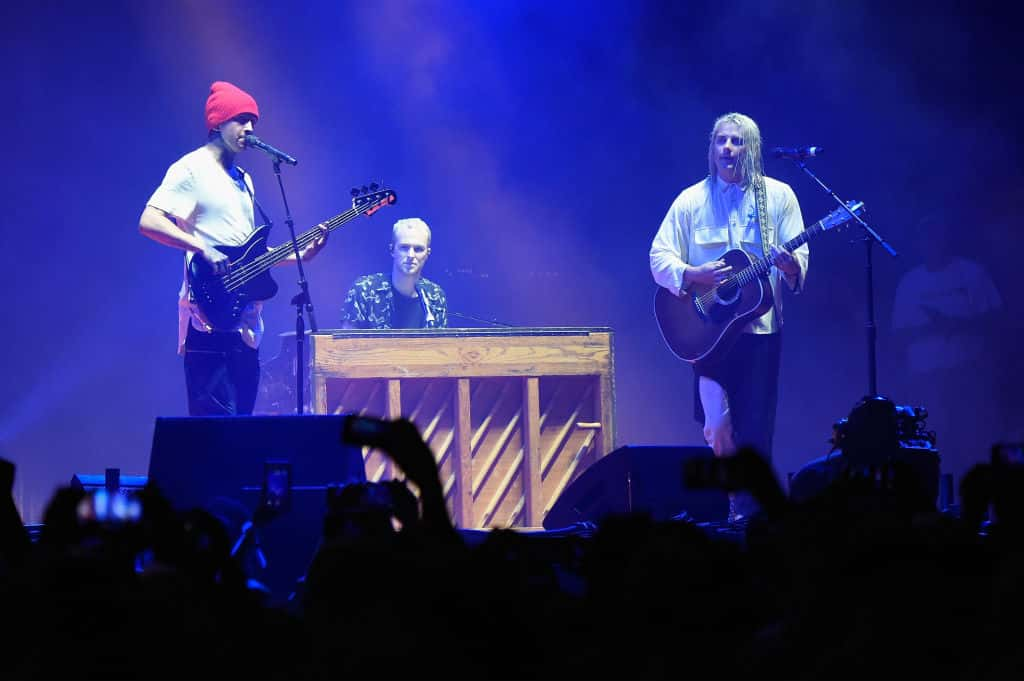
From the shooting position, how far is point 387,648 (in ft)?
2.80

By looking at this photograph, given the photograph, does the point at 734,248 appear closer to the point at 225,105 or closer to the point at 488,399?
the point at 488,399

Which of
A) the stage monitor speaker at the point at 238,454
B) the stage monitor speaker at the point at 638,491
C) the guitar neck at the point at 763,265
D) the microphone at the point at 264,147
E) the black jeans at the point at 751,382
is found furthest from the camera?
the guitar neck at the point at 763,265

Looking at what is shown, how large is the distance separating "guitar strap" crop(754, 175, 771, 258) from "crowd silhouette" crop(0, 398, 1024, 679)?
5798 millimetres

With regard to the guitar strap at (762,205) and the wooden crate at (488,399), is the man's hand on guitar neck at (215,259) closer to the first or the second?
the wooden crate at (488,399)

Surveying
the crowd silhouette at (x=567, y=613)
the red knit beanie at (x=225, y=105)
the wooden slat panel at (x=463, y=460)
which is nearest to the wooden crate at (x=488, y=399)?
the wooden slat panel at (x=463, y=460)

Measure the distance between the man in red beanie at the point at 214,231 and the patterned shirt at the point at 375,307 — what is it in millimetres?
2039

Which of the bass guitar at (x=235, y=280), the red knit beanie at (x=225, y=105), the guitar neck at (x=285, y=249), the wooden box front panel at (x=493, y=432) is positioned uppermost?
the red knit beanie at (x=225, y=105)

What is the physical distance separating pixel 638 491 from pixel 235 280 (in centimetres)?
242

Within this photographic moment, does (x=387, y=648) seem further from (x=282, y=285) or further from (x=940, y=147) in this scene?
(x=282, y=285)

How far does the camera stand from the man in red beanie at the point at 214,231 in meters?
5.88

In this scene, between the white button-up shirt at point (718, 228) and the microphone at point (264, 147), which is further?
the white button-up shirt at point (718, 228)

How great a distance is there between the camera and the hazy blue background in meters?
9.22

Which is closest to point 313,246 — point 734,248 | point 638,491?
point 734,248

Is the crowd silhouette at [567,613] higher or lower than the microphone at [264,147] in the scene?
lower
